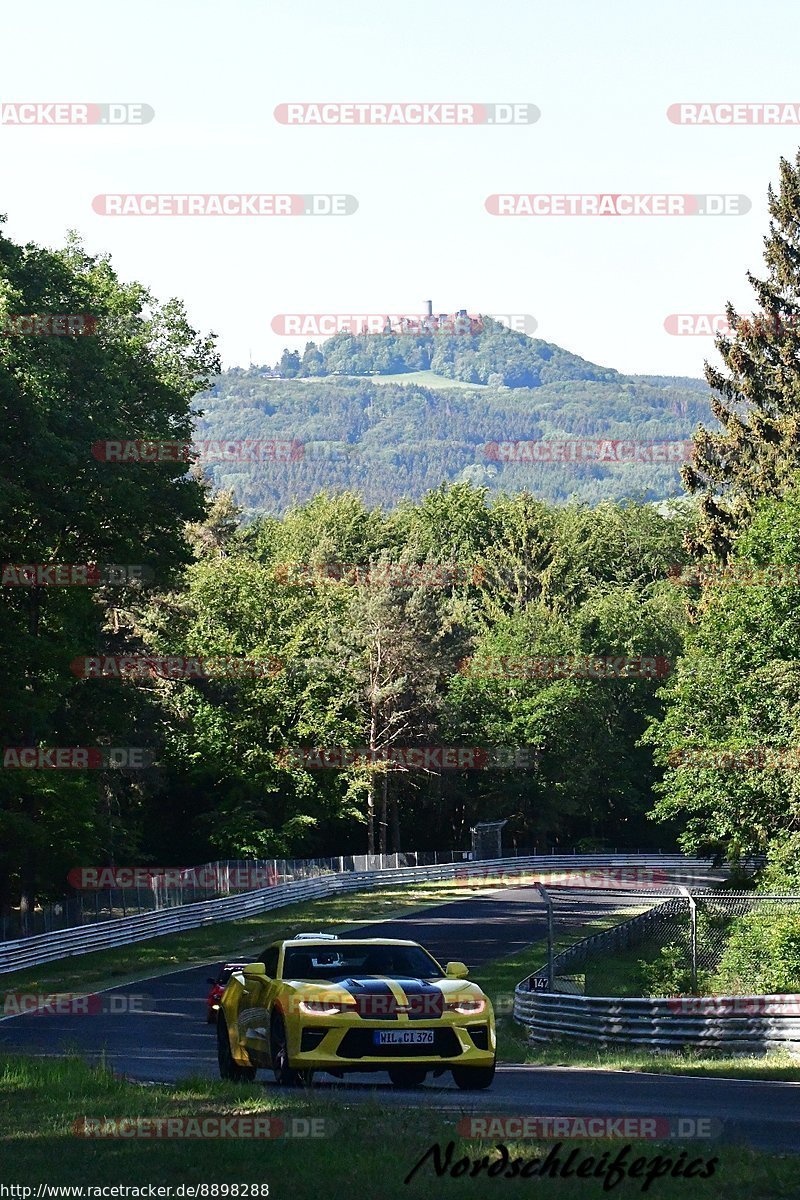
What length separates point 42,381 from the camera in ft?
115

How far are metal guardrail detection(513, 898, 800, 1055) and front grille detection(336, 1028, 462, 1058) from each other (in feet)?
24.4

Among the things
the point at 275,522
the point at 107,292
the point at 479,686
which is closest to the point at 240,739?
the point at 479,686

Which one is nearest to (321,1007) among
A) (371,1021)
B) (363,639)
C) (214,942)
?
(371,1021)

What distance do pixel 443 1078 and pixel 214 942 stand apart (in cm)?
2908

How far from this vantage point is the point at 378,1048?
524 inches

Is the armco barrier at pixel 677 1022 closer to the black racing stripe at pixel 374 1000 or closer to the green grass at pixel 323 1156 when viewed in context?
the black racing stripe at pixel 374 1000

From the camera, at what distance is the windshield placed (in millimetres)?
14422

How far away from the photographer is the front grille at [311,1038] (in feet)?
44.1

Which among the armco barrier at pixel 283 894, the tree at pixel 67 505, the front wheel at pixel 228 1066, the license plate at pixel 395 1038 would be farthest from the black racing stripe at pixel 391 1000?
the armco barrier at pixel 283 894

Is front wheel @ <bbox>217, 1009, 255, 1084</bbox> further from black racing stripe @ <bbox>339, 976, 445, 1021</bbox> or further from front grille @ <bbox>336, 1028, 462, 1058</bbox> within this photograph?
black racing stripe @ <bbox>339, 976, 445, 1021</bbox>

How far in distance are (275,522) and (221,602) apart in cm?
4852

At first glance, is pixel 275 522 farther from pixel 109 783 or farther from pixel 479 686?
pixel 109 783

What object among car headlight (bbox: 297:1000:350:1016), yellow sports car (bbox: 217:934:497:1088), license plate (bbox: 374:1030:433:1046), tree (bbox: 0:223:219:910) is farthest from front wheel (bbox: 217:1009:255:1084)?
tree (bbox: 0:223:219:910)

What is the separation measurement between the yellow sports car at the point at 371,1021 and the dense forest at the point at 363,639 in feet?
73.1
